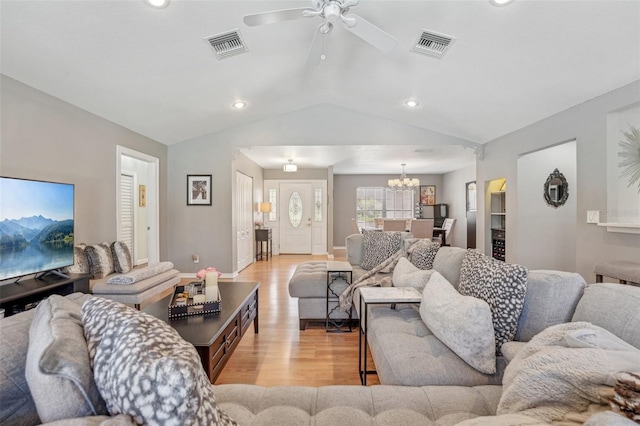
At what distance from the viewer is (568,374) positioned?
860mm

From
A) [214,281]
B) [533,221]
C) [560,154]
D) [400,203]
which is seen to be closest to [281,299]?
A: [214,281]

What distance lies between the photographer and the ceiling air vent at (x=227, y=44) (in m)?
2.76

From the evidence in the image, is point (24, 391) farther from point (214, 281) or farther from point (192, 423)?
point (214, 281)

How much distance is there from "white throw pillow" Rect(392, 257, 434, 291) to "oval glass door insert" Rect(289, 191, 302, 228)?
615 centimetres

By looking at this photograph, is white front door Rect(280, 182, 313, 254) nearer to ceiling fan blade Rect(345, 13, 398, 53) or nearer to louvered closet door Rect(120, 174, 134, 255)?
louvered closet door Rect(120, 174, 134, 255)

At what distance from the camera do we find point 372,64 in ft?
11.5

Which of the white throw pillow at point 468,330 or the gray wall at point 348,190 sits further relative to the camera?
the gray wall at point 348,190

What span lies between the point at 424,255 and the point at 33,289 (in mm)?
3213

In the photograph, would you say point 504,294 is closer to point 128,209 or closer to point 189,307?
point 189,307

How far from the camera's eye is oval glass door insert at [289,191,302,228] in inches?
341

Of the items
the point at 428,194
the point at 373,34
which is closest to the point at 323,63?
the point at 373,34

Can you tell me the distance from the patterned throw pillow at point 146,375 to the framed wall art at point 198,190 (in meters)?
4.88

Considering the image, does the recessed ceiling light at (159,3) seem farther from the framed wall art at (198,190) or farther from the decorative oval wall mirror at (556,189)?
the decorative oval wall mirror at (556,189)

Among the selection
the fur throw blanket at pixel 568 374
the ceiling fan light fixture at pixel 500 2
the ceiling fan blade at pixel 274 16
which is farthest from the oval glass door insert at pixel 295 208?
the fur throw blanket at pixel 568 374
